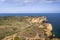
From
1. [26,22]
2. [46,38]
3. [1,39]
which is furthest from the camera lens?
[26,22]

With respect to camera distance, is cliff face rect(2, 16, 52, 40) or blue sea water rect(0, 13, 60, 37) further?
blue sea water rect(0, 13, 60, 37)

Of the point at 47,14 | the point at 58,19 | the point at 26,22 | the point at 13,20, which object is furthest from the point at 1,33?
the point at 58,19

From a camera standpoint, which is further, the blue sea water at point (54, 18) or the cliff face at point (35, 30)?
the blue sea water at point (54, 18)

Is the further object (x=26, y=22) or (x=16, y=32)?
(x=26, y=22)

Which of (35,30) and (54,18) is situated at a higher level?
(54,18)

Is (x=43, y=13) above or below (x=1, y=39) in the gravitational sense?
above

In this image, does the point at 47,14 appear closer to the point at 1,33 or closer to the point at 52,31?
the point at 52,31

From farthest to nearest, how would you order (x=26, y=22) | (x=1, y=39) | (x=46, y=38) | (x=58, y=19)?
(x=58, y=19) < (x=26, y=22) < (x=46, y=38) < (x=1, y=39)

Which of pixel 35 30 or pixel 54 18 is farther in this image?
pixel 54 18
